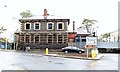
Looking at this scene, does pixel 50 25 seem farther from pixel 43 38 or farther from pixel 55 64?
pixel 55 64

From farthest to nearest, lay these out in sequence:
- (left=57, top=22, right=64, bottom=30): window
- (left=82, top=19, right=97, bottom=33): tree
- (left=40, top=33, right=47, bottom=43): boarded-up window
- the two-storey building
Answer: (left=82, top=19, right=97, bottom=33): tree
(left=57, top=22, right=64, bottom=30): window
(left=40, top=33, right=47, bottom=43): boarded-up window
the two-storey building

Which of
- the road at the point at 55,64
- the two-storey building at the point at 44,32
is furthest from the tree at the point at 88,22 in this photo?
the road at the point at 55,64

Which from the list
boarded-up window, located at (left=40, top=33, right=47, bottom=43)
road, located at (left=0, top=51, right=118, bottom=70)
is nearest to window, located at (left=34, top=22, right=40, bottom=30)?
boarded-up window, located at (left=40, top=33, right=47, bottom=43)

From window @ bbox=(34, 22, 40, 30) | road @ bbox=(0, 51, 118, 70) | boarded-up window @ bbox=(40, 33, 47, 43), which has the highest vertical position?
window @ bbox=(34, 22, 40, 30)

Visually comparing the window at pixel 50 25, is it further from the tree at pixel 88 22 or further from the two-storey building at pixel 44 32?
the tree at pixel 88 22

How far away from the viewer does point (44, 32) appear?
185 ft

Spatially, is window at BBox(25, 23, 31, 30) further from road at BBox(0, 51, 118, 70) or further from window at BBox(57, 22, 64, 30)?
road at BBox(0, 51, 118, 70)

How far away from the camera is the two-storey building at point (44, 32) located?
183ft

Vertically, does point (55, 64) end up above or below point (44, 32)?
below

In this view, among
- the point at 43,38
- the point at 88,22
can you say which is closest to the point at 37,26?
the point at 43,38

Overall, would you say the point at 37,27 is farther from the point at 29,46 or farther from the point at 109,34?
the point at 109,34

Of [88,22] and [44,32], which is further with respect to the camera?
[88,22]

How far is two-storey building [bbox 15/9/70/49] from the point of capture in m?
55.9

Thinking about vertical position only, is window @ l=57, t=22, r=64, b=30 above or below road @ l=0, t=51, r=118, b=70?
above
